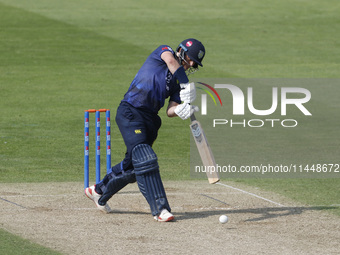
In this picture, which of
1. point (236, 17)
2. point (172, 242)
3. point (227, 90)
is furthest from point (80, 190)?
point (236, 17)

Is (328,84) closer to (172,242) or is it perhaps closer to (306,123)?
(306,123)

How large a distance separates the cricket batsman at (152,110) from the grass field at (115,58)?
2.34 metres

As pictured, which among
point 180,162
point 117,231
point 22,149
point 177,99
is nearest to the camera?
point 117,231

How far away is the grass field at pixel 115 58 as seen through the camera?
43.7 feet

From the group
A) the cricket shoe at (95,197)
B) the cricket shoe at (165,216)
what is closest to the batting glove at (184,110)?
the cricket shoe at (165,216)

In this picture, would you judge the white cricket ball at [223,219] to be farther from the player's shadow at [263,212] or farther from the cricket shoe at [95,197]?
the cricket shoe at [95,197]

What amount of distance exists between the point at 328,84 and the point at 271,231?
13384 mm

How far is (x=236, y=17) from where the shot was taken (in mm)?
30438

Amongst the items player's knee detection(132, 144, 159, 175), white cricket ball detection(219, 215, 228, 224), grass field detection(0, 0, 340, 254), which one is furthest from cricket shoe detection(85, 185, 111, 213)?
grass field detection(0, 0, 340, 254)

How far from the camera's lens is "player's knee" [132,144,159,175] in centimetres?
881

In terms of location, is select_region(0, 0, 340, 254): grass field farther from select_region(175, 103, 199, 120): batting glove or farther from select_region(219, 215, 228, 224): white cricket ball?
select_region(175, 103, 199, 120): batting glove

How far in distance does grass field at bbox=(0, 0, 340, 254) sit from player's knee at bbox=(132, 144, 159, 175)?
8.05 feet

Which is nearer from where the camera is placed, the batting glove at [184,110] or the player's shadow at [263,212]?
the batting glove at [184,110]

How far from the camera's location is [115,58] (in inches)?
963
